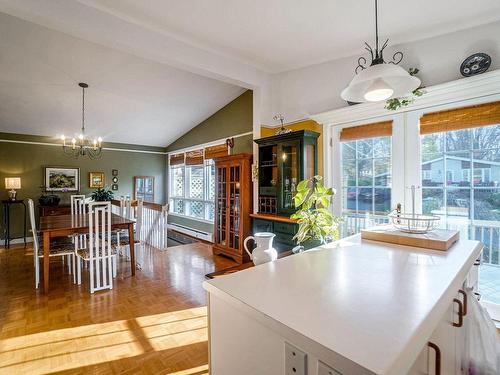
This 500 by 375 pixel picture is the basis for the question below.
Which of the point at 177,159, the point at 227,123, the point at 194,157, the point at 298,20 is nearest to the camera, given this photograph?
the point at 298,20

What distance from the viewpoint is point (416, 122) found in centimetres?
264

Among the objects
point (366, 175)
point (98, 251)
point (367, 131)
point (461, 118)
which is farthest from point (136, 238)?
point (461, 118)

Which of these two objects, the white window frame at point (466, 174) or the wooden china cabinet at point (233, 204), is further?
the wooden china cabinet at point (233, 204)

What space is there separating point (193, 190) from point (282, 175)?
3.57 metres

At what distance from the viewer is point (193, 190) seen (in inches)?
260

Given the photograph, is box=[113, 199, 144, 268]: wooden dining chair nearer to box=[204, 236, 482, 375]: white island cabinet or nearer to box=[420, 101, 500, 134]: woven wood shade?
box=[204, 236, 482, 375]: white island cabinet

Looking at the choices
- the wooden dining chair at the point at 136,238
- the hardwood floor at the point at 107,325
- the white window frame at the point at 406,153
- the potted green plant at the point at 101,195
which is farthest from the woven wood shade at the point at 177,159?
the white window frame at the point at 406,153

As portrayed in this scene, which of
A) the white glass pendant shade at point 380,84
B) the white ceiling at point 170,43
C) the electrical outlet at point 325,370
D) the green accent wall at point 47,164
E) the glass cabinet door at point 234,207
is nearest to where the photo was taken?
the electrical outlet at point 325,370

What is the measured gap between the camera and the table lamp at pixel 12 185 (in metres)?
5.12

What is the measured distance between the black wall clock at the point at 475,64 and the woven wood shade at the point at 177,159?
19.2 feet

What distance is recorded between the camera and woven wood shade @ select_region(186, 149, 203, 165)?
6176 millimetres

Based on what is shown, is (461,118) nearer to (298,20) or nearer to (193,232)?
(298,20)

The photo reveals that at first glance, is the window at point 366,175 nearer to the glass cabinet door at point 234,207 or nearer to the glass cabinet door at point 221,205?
the glass cabinet door at point 234,207

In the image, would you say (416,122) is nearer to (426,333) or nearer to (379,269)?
(379,269)
